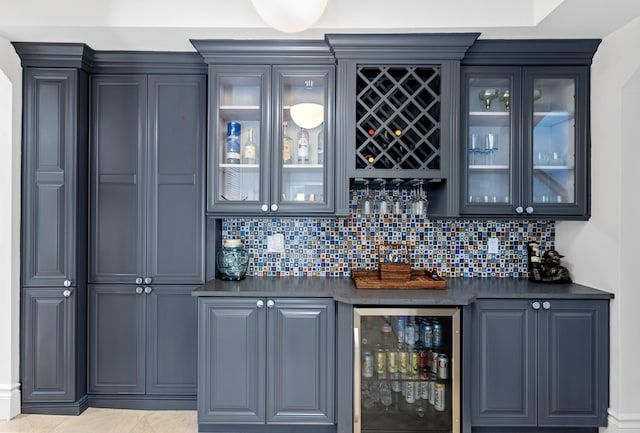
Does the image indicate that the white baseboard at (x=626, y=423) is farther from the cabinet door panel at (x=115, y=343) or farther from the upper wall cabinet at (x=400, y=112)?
the cabinet door panel at (x=115, y=343)

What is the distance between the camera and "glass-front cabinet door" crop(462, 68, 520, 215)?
8.61 ft

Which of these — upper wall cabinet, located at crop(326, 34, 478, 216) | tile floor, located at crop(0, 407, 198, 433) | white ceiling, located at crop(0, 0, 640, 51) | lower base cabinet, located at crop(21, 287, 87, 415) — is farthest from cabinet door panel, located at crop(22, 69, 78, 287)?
upper wall cabinet, located at crop(326, 34, 478, 216)

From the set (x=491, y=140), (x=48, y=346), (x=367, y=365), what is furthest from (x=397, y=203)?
(x=48, y=346)

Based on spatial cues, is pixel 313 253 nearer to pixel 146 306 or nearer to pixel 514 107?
pixel 146 306

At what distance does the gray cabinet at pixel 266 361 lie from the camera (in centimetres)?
240

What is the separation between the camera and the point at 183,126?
2758 millimetres

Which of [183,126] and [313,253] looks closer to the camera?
[183,126]

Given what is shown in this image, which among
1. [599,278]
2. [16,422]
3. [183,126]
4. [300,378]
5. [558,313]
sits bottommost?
[16,422]

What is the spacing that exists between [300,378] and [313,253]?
878mm

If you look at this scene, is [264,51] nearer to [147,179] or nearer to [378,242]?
[147,179]

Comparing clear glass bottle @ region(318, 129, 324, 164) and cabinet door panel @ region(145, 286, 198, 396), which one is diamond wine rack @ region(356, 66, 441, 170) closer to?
clear glass bottle @ region(318, 129, 324, 164)

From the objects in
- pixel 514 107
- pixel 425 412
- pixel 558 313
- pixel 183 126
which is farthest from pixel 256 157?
pixel 558 313

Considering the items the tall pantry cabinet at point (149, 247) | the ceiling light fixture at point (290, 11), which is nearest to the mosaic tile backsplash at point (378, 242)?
the tall pantry cabinet at point (149, 247)

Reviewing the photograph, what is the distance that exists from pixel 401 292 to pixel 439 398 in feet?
2.06
